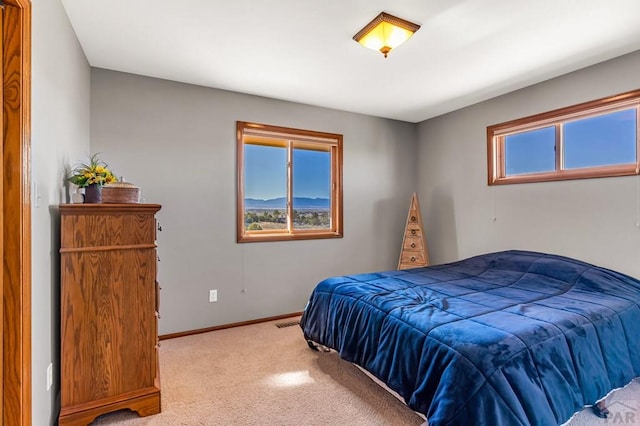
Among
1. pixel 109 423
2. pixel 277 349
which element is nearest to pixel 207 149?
pixel 277 349

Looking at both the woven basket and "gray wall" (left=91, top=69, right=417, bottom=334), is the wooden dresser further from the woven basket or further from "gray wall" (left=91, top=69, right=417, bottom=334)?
"gray wall" (left=91, top=69, right=417, bottom=334)

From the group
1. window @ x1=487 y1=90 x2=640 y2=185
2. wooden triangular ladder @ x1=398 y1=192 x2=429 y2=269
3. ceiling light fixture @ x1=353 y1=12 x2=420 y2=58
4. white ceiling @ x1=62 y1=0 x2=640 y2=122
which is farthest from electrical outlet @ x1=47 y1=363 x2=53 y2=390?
window @ x1=487 y1=90 x2=640 y2=185

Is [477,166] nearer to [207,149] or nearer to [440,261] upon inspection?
[440,261]

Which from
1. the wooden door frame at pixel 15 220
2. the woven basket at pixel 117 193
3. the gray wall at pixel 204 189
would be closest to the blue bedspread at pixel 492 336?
the gray wall at pixel 204 189

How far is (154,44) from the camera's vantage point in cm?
245

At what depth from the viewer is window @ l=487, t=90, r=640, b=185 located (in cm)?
268

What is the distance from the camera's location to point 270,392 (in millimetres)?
2176

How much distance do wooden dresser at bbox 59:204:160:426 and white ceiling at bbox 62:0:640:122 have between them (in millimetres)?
1296

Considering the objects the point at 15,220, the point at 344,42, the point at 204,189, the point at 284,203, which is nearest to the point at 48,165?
the point at 15,220

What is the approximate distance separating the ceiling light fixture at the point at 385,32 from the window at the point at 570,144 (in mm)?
1855

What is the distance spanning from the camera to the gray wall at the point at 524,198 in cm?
265

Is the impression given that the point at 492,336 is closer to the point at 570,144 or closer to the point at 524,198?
the point at 524,198

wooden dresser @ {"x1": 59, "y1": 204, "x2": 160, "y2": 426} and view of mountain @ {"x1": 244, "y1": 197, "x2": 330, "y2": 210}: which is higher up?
view of mountain @ {"x1": 244, "y1": 197, "x2": 330, "y2": 210}

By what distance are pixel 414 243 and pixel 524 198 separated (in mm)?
1341
